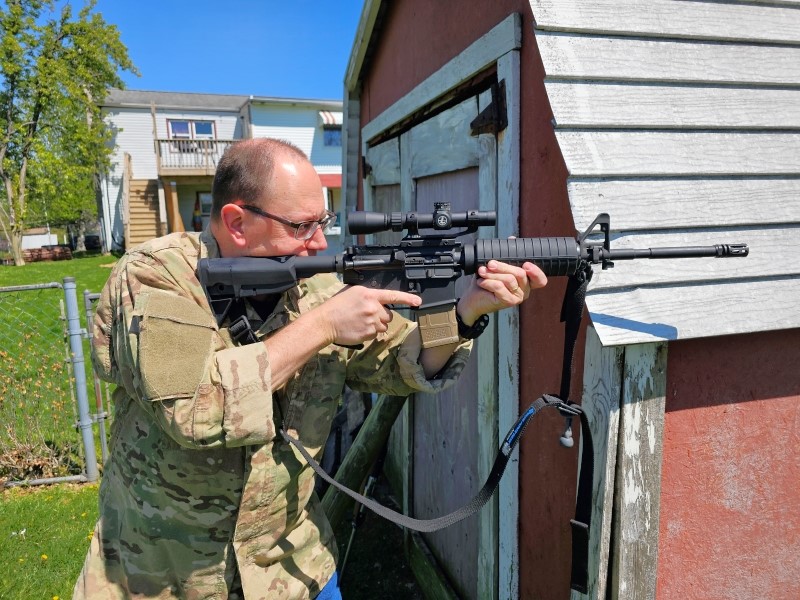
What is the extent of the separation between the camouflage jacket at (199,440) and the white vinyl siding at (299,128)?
24.7 meters

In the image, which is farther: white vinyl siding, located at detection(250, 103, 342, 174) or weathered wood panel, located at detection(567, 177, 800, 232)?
white vinyl siding, located at detection(250, 103, 342, 174)

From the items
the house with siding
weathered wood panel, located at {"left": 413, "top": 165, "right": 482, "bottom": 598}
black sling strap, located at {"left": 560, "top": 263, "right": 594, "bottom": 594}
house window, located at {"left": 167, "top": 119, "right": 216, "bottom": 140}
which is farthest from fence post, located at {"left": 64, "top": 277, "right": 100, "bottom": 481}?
house window, located at {"left": 167, "top": 119, "right": 216, "bottom": 140}

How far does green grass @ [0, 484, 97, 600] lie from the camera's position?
371 cm

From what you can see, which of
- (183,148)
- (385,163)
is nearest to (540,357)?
(385,163)

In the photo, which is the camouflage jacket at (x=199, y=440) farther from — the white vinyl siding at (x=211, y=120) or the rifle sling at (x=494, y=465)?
the white vinyl siding at (x=211, y=120)

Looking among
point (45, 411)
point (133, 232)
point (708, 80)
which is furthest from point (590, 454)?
point (133, 232)

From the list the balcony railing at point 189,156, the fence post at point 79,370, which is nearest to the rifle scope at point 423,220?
the fence post at point 79,370

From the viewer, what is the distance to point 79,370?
4.95 metres

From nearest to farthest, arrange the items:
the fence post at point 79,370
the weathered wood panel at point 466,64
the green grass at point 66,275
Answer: the weathered wood panel at point 466,64
the fence post at point 79,370
the green grass at point 66,275

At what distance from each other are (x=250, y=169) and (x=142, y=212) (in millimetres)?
25318

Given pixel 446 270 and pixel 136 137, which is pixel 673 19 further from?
pixel 136 137

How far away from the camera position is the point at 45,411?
5.58m

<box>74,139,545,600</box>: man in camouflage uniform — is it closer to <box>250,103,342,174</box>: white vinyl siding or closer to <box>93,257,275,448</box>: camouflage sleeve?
<box>93,257,275,448</box>: camouflage sleeve

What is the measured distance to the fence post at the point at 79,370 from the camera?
15.9ft
